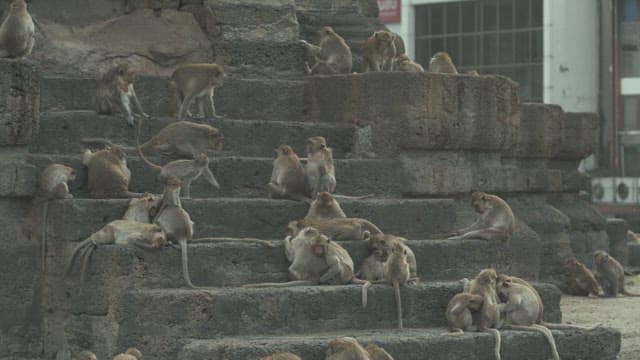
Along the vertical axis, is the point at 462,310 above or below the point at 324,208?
below

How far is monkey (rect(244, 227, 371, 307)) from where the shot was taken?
467 inches

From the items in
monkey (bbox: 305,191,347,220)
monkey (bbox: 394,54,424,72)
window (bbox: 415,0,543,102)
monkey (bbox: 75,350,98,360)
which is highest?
window (bbox: 415,0,543,102)

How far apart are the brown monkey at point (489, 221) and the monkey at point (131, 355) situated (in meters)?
3.91

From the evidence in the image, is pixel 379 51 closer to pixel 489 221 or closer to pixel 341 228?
pixel 489 221

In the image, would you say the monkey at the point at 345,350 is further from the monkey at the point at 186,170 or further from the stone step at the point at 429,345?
the monkey at the point at 186,170

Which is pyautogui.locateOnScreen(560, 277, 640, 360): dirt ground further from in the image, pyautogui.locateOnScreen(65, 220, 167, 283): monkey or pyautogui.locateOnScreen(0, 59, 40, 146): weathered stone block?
pyautogui.locateOnScreen(0, 59, 40, 146): weathered stone block

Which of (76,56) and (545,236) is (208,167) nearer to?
(76,56)

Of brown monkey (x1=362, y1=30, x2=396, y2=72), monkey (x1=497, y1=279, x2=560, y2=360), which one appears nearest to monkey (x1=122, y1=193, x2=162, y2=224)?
monkey (x1=497, y1=279, x2=560, y2=360)

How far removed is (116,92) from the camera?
13.5m

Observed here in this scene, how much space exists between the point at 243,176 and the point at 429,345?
2.79 meters

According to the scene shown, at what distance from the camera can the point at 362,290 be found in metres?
11.8

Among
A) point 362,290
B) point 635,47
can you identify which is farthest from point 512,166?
point 635,47

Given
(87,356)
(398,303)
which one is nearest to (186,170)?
(398,303)

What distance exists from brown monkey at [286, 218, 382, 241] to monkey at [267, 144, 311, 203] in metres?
0.44
